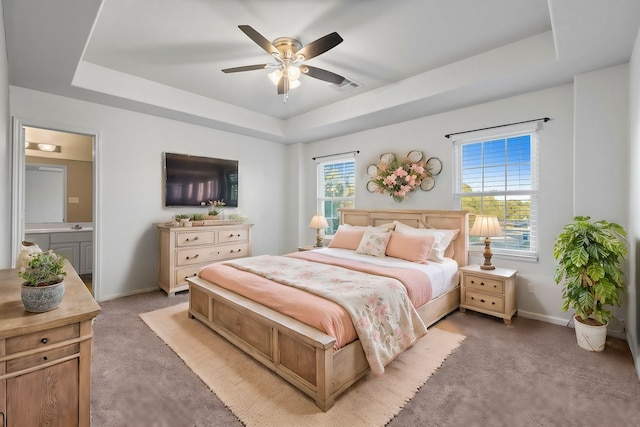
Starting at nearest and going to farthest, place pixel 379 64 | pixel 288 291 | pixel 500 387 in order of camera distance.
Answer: pixel 500 387 → pixel 288 291 → pixel 379 64

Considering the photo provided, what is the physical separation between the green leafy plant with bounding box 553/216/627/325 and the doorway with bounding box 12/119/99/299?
19.3 ft

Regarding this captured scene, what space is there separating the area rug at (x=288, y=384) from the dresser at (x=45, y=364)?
89 cm

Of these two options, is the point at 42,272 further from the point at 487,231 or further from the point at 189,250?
the point at 487,231

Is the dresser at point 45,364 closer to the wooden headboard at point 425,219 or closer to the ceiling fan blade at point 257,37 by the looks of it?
the ceiling fan blade at point 257,37

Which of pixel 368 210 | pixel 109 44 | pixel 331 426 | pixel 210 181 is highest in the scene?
pixel 109 44

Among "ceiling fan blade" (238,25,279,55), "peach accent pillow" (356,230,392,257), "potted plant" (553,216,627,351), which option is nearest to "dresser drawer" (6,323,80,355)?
"ceiling fan blade" (238,25,279,55)

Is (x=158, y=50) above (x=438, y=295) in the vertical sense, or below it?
above

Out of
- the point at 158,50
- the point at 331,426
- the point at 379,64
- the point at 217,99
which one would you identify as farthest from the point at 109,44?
the point at 331,426

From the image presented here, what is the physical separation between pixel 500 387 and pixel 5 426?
265 centimetres

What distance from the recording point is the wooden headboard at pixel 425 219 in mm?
3738

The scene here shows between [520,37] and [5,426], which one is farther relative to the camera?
[520,37]

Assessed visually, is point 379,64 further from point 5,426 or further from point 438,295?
point 5,426

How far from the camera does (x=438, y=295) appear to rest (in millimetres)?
3154

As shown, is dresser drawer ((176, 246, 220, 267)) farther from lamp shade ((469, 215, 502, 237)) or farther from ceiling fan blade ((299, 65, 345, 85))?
lamp shade ((469, 215, 502, 237))
